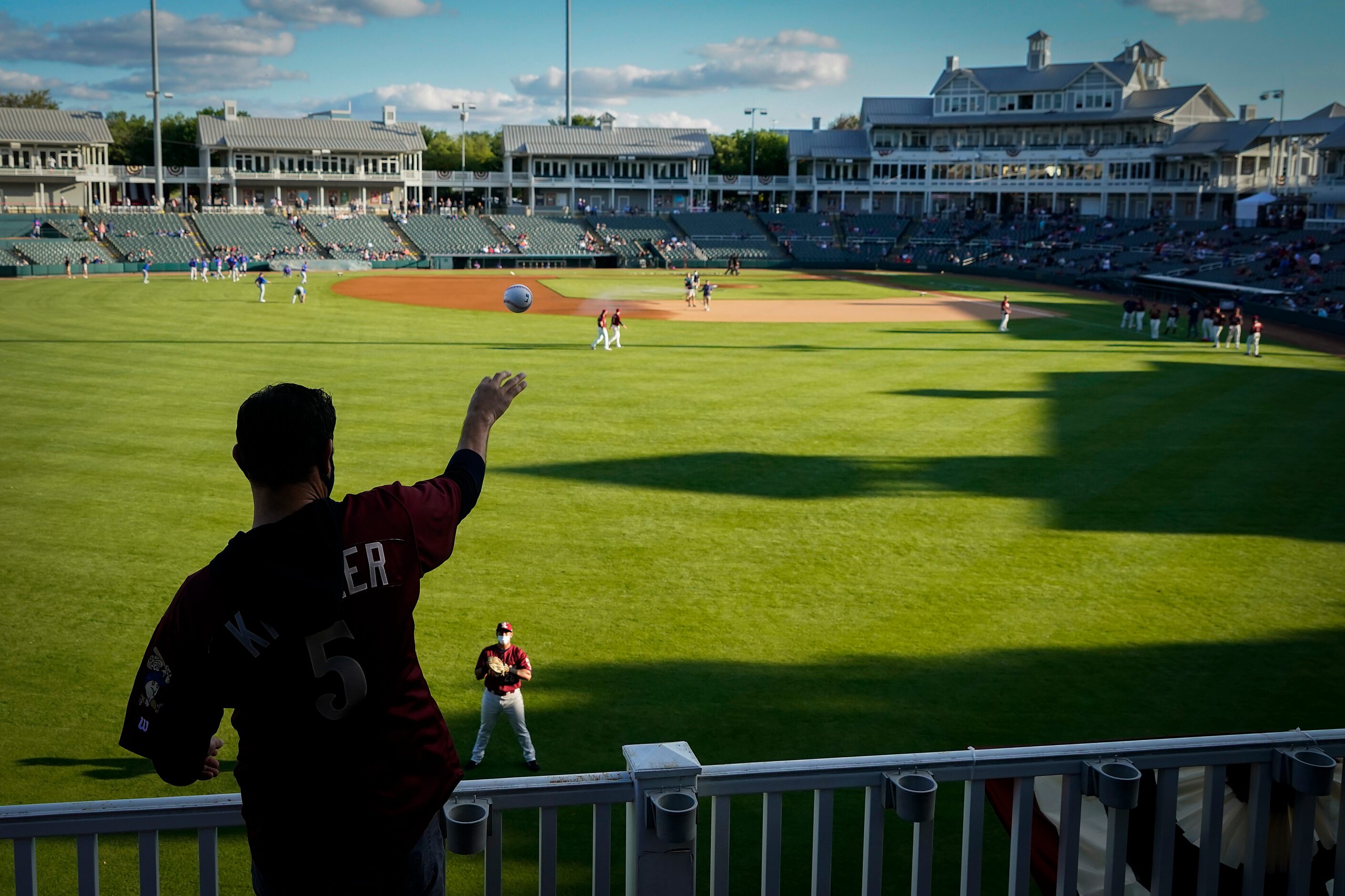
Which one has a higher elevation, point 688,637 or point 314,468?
point 314,468

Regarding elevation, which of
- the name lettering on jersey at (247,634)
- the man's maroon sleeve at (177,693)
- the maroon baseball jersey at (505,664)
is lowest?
the maroon baseball jersey at (505,664)

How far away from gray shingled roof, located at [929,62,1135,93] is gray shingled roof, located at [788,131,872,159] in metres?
8.29

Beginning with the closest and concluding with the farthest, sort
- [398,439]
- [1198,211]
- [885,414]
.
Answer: [398,439]
[885,414]
[1198,211]

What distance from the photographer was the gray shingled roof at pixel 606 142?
105250 millimetres

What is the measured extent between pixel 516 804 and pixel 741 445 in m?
17.9

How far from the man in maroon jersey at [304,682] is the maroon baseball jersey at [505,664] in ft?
18.2

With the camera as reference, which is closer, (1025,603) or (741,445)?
(1025,603)

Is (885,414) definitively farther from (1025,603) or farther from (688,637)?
(688,637)

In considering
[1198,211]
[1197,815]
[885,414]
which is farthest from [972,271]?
[1197,815]

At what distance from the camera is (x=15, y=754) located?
29.9 feet

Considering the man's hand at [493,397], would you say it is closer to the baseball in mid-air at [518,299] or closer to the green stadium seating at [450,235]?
the baseball in mid-air at [518,299]

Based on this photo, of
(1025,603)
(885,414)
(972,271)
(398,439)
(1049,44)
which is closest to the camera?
(1025,603)

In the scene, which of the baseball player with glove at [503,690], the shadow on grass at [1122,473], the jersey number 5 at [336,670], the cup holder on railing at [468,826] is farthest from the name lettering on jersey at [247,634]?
the shadow on grass at [1122,473]

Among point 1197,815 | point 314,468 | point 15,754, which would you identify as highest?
point 314,468
